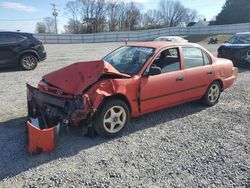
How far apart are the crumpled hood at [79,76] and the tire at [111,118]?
0.45 metres

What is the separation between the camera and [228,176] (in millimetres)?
3373

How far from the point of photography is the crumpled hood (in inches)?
161

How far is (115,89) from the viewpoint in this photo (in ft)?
13.7

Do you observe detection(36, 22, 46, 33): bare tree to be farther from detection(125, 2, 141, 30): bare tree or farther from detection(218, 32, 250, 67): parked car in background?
detection(218, 32, 250, 67): parked car in background

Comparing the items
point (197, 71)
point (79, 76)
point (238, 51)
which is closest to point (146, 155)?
point (79, 76)

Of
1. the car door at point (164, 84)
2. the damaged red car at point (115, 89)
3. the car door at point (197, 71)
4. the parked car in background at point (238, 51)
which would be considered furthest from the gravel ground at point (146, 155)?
the parked car in background at point (238, 51)

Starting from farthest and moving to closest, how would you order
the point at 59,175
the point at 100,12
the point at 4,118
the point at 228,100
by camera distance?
the point at 100,12 → the point at 228,100 → the point at 4,118 → the point at 59,175

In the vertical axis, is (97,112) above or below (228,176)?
above

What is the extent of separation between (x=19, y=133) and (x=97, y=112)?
153 centimetres

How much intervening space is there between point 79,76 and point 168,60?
6.32 ft

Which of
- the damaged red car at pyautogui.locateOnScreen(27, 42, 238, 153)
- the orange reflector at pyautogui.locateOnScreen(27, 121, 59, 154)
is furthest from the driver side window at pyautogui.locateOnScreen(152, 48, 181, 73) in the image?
the orange reflector at pyautogui.locateOnScreen(27, 121, 59, 154)

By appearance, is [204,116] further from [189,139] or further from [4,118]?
[4,118]

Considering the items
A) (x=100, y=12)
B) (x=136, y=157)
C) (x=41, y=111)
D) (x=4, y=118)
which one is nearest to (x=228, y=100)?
(x=136, y=157)

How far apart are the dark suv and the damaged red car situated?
6.36 metres
